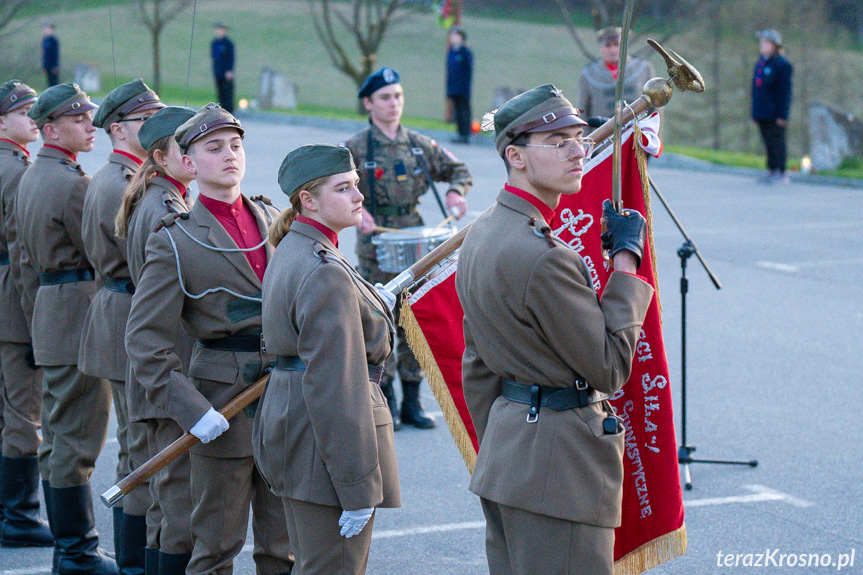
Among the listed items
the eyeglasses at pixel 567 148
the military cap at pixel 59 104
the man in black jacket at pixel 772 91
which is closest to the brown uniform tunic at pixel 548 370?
the eyeglasses at pixel 567 148

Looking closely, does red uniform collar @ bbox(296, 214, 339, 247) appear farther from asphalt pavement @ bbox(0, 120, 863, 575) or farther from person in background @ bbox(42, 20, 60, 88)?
person in background @ bbox(42, 20, 60, 88)

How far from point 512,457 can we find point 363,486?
0.58 metres

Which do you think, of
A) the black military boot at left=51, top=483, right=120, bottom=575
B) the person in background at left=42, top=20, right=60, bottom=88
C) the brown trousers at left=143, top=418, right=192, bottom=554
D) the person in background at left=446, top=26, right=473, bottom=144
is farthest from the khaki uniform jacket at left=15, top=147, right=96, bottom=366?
the person in background at left=42, top=20, right=60, bottom=88

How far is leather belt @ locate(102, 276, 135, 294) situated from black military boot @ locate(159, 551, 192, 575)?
123 centimetres

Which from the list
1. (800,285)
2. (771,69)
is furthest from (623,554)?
(771,69)

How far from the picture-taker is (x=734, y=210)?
16.1 m

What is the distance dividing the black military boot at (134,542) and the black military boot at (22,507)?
41.2 inches

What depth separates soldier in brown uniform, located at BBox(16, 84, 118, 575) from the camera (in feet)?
17.7

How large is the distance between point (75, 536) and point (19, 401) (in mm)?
1016

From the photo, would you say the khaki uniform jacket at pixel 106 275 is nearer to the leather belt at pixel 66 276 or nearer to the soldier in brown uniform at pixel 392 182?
the leather belt at pixel 66 276

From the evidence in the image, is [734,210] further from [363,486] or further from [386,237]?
[363,486]

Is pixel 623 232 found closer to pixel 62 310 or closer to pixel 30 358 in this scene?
pixel 62 310

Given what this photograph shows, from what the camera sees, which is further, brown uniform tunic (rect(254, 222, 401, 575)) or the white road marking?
the white road marking

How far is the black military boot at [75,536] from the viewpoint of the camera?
5348 mm
